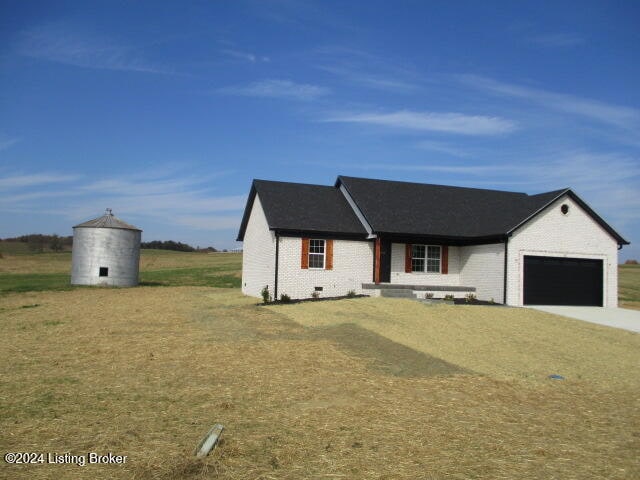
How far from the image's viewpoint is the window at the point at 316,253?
24688mm

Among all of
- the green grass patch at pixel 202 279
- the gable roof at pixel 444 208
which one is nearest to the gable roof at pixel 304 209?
the gable roof at pixel 444 208

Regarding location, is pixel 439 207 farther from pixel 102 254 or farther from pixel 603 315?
pixel 102 254

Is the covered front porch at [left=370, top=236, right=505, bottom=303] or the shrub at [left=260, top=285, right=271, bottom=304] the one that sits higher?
the covered front porch at [left=370, top=236, right=505, bottom=303]

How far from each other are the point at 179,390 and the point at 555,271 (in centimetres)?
1989

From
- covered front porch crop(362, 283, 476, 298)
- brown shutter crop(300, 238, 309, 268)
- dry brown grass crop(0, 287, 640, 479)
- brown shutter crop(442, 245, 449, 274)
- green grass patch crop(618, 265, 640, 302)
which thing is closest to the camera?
dry brown grass crop(0, 287, 640, 479)

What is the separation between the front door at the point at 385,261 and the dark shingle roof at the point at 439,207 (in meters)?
0.92

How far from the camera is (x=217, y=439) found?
6473 mm

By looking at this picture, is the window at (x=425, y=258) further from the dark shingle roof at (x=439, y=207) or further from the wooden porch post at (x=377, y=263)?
the wooden porch post at (x=377, y=263)

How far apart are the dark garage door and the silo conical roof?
23.1 m

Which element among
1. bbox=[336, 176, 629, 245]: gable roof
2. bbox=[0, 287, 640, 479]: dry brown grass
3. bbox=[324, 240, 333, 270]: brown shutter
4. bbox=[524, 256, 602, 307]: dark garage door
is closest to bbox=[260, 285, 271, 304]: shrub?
bbox=[324, 240, 333, 270]: brown shutter

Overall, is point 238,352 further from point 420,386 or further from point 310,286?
point 310,286

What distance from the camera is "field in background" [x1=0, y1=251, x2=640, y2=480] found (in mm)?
6184

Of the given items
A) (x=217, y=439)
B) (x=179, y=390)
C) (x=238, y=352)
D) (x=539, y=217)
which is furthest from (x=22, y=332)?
(x=539, y=217)

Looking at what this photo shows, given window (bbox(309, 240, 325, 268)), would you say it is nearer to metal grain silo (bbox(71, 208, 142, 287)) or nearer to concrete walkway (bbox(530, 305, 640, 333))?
concrete walkway (bbox(530, 305, 640, 333))
